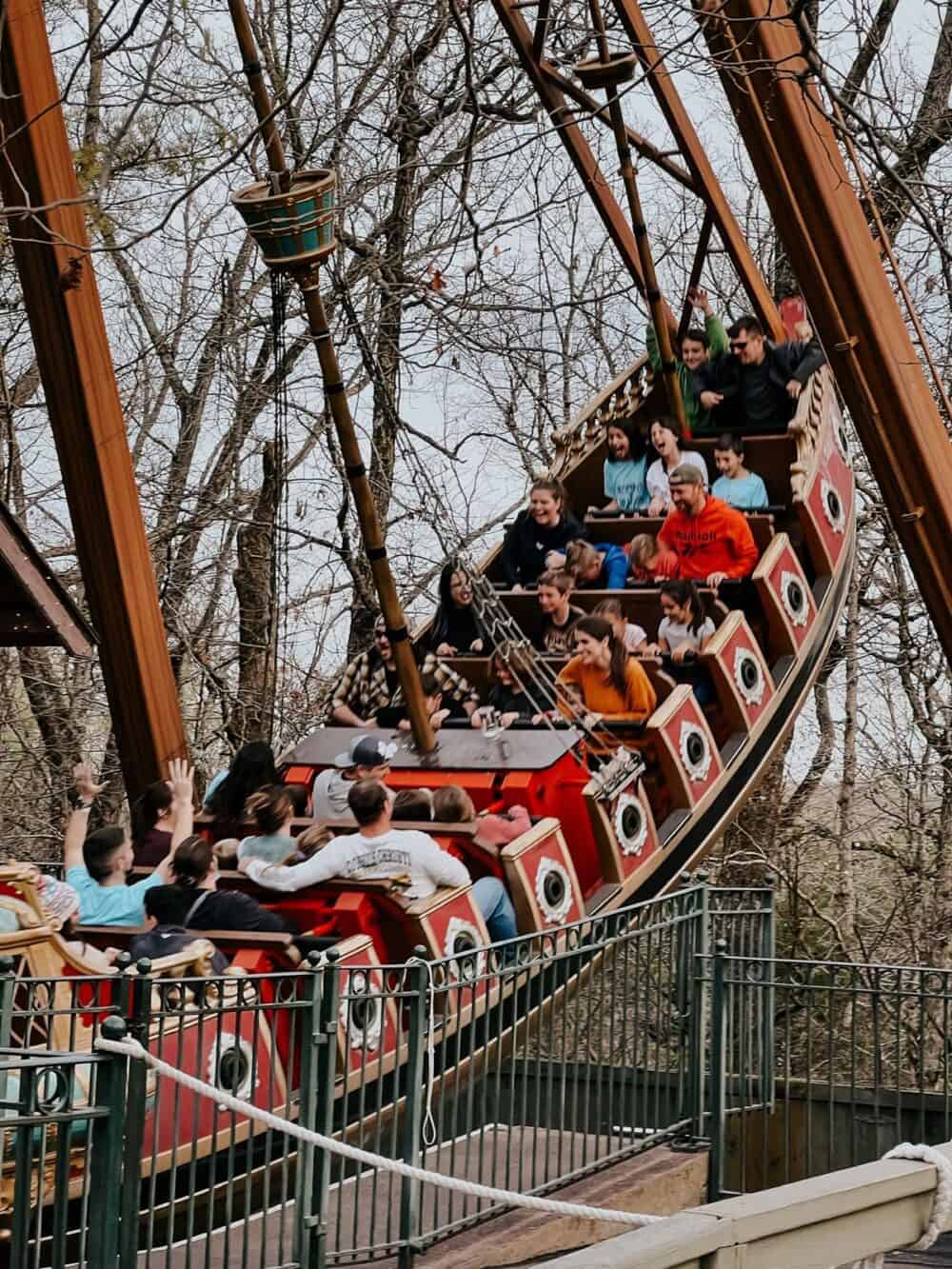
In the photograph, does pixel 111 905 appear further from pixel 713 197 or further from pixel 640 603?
pixel 713 197

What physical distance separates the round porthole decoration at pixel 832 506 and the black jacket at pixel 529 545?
1295 millimetres

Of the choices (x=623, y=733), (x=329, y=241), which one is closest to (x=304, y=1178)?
(x=623, y=733)

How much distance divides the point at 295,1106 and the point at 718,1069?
2114 millimetres

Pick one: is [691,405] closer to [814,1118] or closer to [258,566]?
[814,1118]

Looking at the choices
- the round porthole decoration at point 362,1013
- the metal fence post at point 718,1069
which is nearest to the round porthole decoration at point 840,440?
the metal fence post at point 718,1069

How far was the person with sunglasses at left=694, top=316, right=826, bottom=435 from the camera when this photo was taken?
405 inches

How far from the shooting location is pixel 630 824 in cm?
750

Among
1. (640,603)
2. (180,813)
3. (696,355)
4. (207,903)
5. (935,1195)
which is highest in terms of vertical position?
(696,355)

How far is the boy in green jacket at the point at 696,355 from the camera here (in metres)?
10.8

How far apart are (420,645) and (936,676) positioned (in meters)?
6.61

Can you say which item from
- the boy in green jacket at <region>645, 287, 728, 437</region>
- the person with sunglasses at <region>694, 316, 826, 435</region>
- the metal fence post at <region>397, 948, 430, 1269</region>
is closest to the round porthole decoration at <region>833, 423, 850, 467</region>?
the person with sunglasses at <region>694, 316, 826, 435</region>

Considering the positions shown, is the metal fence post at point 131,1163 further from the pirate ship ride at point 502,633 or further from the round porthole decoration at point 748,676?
the round porthole decoration at point 748,676

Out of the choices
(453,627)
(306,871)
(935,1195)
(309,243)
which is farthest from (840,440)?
(935,1195)

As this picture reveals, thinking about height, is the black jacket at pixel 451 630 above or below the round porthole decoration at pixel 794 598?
above
